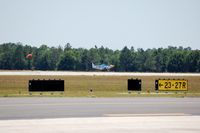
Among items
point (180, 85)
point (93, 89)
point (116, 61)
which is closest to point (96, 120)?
point (180, 85)

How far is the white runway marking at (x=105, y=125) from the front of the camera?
48.4 feet

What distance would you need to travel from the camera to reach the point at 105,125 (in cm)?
1598

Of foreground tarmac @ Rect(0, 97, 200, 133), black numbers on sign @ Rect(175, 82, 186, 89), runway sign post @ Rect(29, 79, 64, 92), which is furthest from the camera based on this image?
black numbers on sign @ Rect(175, 82, 186, 89)

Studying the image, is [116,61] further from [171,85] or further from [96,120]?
[96,120]

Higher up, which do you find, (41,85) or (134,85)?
(41,85)

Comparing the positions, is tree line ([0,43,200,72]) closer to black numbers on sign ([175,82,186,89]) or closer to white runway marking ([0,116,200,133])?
black numbers on sign ([175,82,186,89])

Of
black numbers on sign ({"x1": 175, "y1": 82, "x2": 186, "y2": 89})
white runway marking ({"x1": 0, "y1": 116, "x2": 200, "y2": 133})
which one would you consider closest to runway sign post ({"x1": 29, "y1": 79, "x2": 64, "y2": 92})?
black numbers on sign ({"x1": 175, "y1": 82, "x2": 186, "y2": 89})

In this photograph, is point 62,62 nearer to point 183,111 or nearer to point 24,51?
point 24,51

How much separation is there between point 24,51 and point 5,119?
6791 inches

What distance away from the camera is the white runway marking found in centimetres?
1475

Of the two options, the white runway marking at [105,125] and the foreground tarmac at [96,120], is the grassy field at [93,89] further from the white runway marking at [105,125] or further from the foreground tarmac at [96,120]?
the white runway marking at [105,125]

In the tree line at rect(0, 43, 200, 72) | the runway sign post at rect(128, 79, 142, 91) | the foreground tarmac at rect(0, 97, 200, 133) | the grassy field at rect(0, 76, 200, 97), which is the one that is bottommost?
the grassy field at rect(0, 76, 200, 97)

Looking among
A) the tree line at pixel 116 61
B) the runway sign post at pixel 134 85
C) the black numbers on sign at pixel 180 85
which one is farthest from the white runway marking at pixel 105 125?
the tree line at pixel 116 61

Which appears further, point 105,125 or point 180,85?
point 180,85
